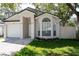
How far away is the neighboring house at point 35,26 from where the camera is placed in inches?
809

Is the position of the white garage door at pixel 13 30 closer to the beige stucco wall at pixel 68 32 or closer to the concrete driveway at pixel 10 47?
the beige stucco wall at pixel 68 32

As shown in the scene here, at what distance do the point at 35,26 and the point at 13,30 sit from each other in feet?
7.28

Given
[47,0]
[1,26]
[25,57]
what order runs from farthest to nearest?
[1,26] < [47,0] < [25,57]

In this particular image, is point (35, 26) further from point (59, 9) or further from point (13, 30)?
point (59, 9)

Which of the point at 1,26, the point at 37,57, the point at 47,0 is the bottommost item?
the point at 37,57

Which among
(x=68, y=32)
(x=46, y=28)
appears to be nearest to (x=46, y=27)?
(x=46, y=28)

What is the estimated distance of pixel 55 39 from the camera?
2006 centimetres

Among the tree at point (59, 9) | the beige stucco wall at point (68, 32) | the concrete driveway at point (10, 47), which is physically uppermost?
the tree at point (59, 9)

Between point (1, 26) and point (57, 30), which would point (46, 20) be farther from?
point (1, 26)

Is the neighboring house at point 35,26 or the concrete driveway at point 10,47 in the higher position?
the neighboring house at point 35,26

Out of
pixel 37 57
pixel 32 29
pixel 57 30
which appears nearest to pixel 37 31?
pixel 32 29

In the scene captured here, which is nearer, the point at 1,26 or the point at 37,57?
the point at 37,57

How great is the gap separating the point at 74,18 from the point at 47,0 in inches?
351

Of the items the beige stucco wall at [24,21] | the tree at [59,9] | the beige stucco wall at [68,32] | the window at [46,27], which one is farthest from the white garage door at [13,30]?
the beige stucco wall at [68,32]
